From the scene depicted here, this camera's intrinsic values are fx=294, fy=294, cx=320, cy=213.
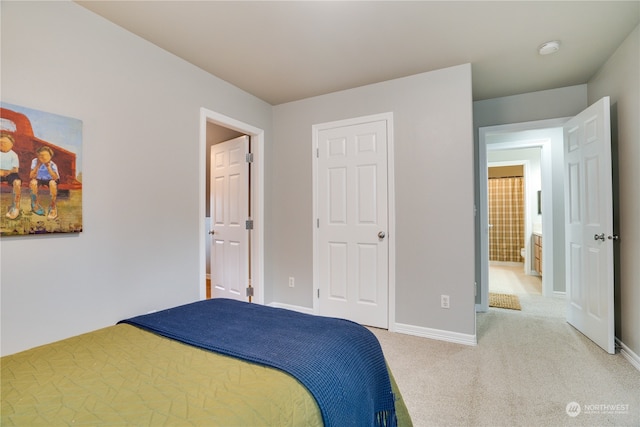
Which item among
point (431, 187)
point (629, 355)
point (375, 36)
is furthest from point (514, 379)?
point (375, 36)

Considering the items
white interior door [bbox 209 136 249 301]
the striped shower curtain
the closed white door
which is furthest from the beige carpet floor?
the striped shower curtain

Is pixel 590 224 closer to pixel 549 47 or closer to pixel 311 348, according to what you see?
pixel 549 47

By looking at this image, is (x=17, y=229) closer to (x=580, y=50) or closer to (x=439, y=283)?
(x=439, y=283)

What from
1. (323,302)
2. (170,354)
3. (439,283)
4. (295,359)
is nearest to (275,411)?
(295,359)

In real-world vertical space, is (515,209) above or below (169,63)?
below

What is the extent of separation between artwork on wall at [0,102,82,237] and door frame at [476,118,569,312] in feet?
12.6

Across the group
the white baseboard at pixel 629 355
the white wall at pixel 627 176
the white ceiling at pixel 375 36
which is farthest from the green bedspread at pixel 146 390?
the white wall at pixel 627 176

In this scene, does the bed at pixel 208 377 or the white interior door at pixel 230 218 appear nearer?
the bed at pixel 208 377

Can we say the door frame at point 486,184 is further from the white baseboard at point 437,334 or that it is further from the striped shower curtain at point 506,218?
the striped shower curtain at point 506,218

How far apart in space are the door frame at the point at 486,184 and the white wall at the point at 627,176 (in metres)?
0.71

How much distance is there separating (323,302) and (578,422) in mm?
2130

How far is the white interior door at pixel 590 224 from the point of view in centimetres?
234

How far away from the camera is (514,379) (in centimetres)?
199

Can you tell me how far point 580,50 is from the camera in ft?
7.84
